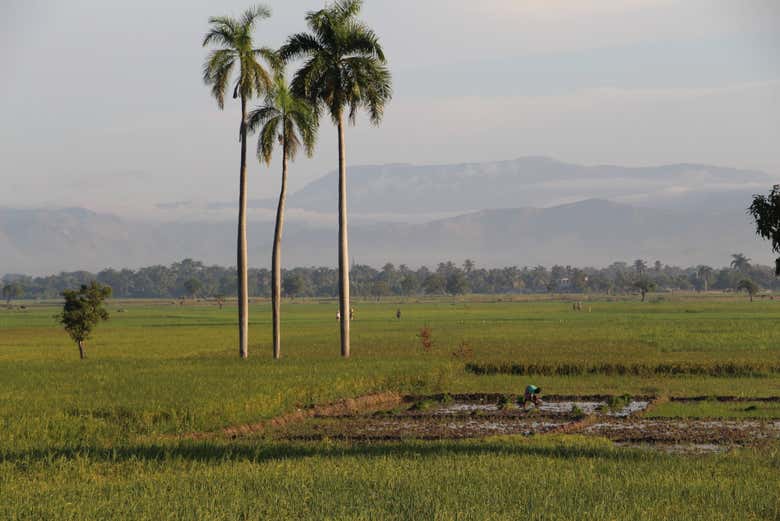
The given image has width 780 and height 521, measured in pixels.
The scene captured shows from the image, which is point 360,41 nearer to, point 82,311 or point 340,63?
point 340,63

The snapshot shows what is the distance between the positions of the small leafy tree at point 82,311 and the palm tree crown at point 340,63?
675 inches

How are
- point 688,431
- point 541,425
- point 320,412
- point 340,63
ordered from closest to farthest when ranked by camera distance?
1. point 688,431
2. point 541,425
3. point 320,412
4. point 340,63

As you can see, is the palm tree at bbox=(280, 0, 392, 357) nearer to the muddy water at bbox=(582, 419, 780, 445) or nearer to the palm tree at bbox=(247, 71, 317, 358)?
the palm tree at bbox=(247, 71, 317, 358)

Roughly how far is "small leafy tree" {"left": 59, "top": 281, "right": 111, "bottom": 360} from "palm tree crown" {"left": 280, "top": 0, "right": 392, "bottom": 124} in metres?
17.1

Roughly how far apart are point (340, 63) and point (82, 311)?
66.4 feet

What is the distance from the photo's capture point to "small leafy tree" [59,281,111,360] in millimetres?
58750

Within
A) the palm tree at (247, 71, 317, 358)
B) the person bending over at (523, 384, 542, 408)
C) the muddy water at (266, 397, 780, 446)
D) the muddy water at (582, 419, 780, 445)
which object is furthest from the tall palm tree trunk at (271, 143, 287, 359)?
the muddy water at (582, 419, 780, 445)

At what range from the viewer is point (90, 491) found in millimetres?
18391

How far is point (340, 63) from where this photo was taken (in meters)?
52.9

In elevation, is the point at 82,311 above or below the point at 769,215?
below

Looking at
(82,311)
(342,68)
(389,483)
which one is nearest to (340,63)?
(342,68)

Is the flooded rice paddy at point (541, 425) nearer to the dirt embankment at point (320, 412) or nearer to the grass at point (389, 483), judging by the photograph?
the dirt embankment at point (320, 412)

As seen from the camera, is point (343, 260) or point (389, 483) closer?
point (389, 483)

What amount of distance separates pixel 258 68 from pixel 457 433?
94.9 ft
